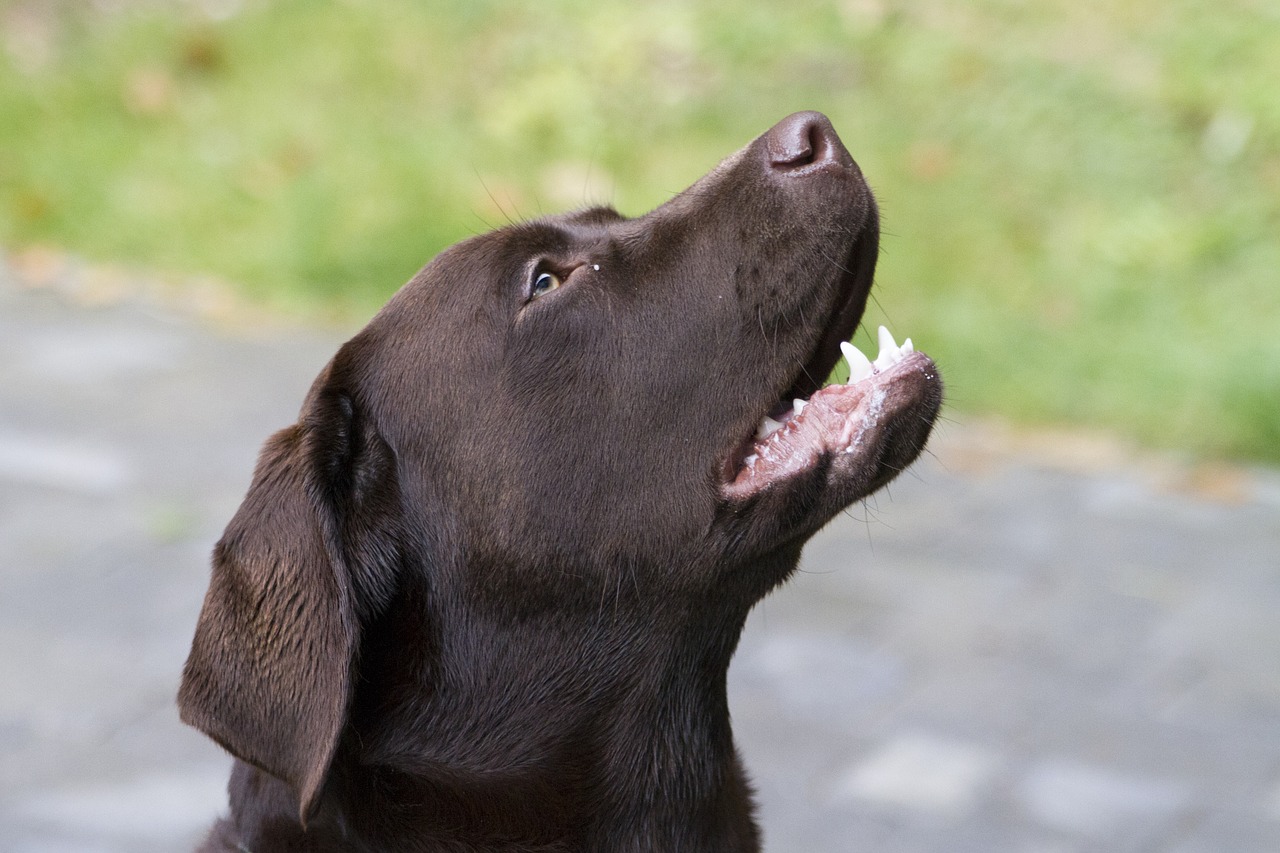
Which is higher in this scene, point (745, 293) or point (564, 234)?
point (564, 234)

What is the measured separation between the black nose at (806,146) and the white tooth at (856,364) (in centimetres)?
33

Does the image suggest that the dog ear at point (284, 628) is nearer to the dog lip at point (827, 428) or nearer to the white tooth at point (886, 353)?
the dog lip at point (827, 428)

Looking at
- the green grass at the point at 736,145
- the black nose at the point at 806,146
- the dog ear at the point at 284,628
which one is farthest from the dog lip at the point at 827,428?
the green grass at the point at 736,145

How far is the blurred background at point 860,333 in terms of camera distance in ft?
14.1

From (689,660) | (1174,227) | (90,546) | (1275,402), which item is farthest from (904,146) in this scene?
(689,660)

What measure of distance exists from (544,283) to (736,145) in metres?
5.39

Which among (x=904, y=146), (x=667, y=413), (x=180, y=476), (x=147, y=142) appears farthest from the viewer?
(x=147, y=142)

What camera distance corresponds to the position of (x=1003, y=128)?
7820 millimetres

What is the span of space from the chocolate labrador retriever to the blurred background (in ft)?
5.01

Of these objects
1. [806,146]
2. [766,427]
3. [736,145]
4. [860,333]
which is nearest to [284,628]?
[766,427]

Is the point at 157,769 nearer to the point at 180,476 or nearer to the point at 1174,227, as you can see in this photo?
the point at 180,476

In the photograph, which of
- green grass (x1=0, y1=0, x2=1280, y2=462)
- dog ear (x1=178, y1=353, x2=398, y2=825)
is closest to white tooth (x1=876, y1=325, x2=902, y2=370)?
dog ear (x1=178, y1=353, x2=398, y2=825)

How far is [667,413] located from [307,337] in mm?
4704

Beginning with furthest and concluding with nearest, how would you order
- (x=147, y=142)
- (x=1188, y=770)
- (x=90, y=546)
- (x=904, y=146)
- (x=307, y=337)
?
(x=147, y=142), (x=904, y=146), (x=307, y=337), (x=90, y=546), (x=1188, y=770)
